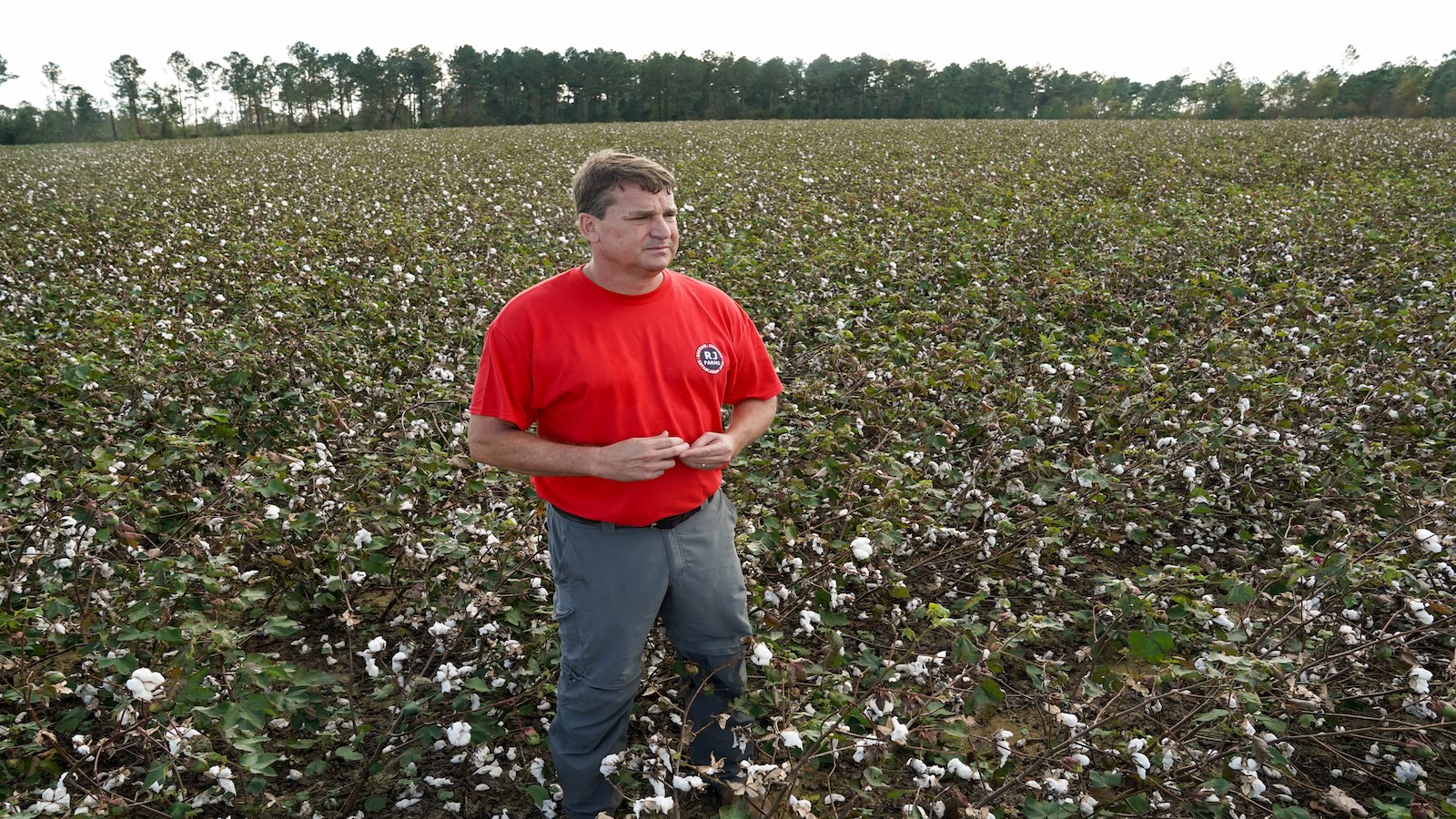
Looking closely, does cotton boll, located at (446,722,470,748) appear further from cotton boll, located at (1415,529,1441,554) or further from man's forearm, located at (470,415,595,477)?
cotton boll, located at (1415,529,1441,554)

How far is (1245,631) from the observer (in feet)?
10.5

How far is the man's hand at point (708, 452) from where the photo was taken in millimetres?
2260

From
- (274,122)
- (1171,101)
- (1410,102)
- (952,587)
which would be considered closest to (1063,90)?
(1171,101)

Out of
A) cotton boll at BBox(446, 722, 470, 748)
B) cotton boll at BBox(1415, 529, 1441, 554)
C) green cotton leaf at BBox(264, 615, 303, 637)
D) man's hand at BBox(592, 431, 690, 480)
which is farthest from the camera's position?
cotton boll at BBox(1415, 529, 1441, 554)

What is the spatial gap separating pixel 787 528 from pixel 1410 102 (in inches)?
2183

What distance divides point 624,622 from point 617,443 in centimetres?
51

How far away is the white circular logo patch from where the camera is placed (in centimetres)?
241

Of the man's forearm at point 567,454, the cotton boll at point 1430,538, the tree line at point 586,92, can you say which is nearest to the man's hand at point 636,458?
the man's forearm at point 567,454

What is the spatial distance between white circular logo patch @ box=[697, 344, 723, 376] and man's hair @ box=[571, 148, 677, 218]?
18.4 inches

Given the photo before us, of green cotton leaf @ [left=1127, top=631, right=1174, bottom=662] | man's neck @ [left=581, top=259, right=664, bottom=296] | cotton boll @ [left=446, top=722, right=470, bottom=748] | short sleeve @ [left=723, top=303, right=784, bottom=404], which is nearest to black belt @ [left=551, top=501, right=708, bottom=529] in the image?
short sleeve @ [left=723, top=303, right=784, bottom=404]

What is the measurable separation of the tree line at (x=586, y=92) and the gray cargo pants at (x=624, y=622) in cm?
6127

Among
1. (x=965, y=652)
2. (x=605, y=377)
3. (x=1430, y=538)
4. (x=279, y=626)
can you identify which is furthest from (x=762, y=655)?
(x=1430, y=538)

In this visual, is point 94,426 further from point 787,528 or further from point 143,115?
point 143,115

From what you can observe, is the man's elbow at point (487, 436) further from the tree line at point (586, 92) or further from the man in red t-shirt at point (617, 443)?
the tree line at point (586, 92)
